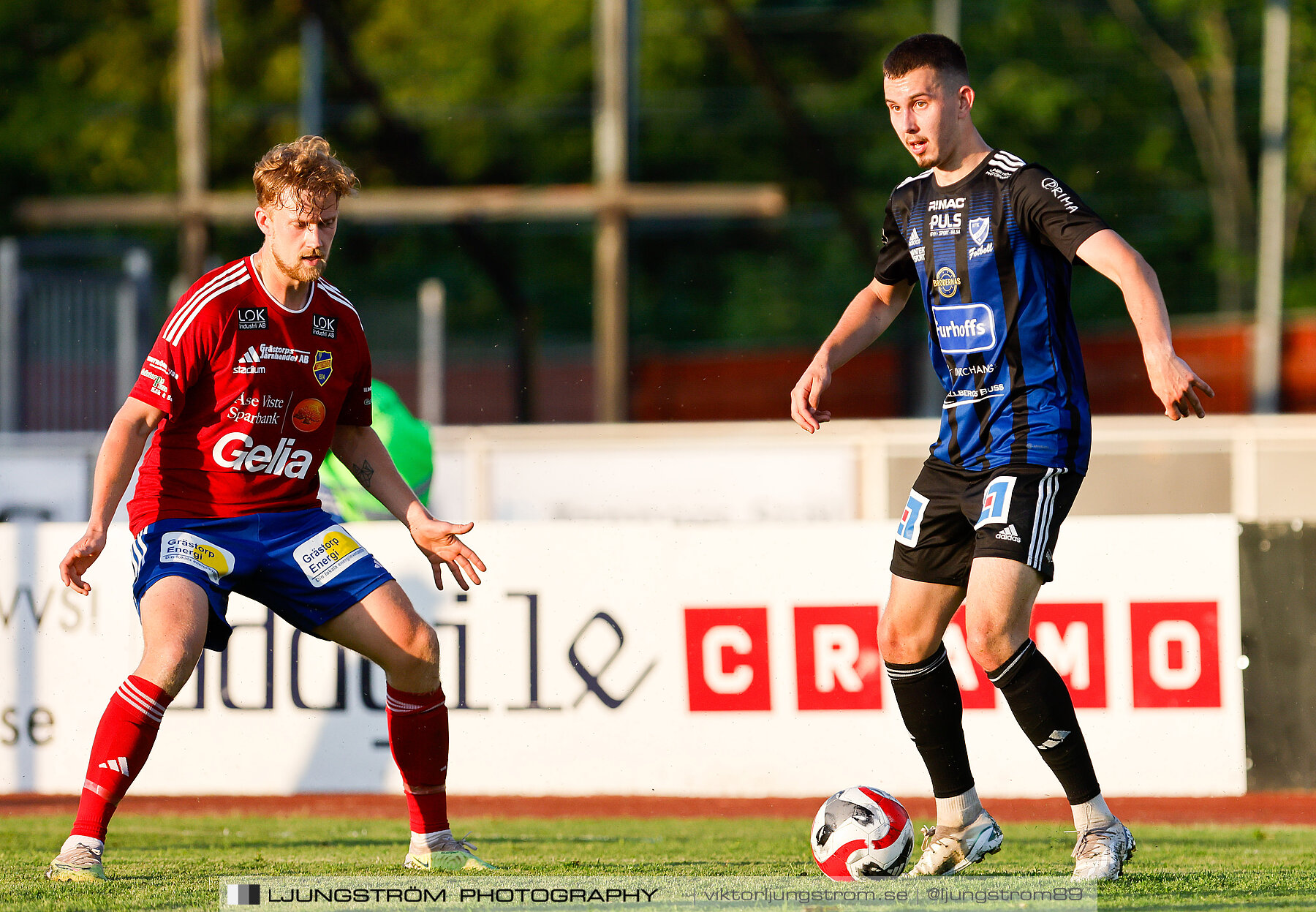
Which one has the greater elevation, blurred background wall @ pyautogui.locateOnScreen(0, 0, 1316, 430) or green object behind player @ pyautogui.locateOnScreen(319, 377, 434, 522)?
blurred background wall @ pyautogui.locateOnScreen(0, 0, 1316, 430)

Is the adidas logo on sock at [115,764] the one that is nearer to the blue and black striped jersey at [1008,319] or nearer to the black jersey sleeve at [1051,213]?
the blue and black striped jersey at [1008,319]

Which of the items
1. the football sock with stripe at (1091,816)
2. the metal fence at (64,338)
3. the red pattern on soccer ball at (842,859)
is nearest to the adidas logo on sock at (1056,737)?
the football sock with stripe at (1091,816)

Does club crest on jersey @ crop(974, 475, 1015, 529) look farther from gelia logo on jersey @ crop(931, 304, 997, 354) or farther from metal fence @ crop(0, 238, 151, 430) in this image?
metal fence @ crop(0, 238, 151, 430)

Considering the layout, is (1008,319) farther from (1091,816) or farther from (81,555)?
(81,555)

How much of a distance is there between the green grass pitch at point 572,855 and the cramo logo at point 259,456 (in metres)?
1.18

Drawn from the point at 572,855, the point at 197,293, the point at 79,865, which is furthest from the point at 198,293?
the point at 572,855

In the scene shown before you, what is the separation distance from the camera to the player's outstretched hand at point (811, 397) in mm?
4953

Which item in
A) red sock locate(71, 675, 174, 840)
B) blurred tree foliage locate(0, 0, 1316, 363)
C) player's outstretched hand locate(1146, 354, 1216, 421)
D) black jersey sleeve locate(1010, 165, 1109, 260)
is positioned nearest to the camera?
player's outstretched hand locate(1146, 354, 1216, 421)

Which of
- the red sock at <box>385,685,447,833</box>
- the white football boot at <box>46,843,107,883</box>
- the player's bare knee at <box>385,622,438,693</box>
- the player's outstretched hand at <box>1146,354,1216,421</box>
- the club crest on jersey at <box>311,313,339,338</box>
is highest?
the club crest on jersey at <box>311,313,339,338</box>

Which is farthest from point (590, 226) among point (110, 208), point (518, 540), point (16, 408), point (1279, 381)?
point (518, 540)

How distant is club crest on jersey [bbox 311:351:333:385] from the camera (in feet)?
16.5

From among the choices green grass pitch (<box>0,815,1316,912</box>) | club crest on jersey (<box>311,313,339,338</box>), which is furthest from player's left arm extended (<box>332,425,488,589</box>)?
green grass pitch (<box>0,815,1316,912</box>)

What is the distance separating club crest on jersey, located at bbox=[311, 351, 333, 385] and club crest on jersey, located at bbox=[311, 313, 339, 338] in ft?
0.18

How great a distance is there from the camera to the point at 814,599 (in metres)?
7.79
